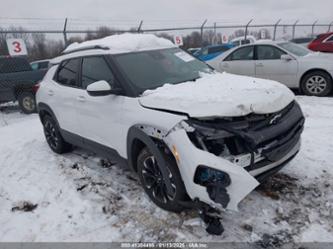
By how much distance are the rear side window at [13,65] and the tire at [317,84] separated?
8.25m

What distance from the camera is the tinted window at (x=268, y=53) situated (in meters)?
8.18

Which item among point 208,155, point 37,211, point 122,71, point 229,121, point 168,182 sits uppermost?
point 122,71

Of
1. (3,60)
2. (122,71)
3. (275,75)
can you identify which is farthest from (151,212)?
(3,60)

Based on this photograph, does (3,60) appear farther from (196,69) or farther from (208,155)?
(208,155)

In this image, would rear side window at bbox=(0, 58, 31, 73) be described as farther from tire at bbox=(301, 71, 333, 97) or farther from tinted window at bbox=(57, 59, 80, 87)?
tire at bbox=(301, 71, 333, 97)

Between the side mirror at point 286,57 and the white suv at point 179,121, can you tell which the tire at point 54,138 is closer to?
the white suv at point 179,121

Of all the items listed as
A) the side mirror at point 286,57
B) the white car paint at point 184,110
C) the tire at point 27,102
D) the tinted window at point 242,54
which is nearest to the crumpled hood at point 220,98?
the white car paint at point 184,110

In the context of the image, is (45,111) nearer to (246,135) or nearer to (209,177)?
(209,177)

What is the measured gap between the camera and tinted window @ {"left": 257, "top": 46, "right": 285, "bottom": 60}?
818 centimetres

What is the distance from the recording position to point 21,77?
9.10m

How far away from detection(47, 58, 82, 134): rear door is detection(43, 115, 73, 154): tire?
1.00 ft

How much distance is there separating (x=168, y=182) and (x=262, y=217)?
1047 mm

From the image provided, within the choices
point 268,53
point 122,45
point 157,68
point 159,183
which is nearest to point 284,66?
point 268,53

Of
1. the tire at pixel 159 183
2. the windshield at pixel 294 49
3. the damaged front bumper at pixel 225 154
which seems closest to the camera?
the damaged front bumper at pixel 225 154
